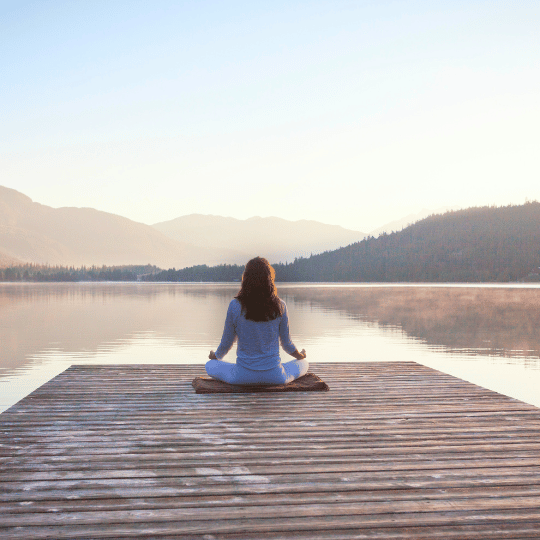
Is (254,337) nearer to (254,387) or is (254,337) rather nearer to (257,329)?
(257,329)

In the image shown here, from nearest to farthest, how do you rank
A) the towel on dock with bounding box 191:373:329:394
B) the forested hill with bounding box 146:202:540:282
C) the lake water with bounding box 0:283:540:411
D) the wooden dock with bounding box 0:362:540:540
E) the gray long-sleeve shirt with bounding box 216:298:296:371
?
1. the wooden dock with bounding box 0:362:540:540
2. the gray long-sleeve shirt with bounding box 216:298:296:371
3. the towel on dock with bounding box 191:373:329:394
4. the lake water with bounding box 0:283:540:411
5. the forested hill with bounding box 146:202:540:282

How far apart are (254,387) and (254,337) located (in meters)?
0.67

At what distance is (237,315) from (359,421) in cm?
173

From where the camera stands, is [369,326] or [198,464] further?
[369,326]

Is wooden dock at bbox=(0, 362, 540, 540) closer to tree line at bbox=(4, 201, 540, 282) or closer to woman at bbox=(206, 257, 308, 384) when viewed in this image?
woman at bbox=(206, 257, 308, 384)

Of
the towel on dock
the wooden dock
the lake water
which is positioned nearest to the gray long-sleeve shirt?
the towel on dock

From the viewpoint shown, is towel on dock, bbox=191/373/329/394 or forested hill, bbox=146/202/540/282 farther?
forested hill, bbox=146/202/540/282

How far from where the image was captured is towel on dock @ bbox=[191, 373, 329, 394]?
600cm

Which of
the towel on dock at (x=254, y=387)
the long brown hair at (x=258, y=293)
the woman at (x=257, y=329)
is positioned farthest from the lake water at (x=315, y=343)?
the long brown hair at (x=258, y=293)

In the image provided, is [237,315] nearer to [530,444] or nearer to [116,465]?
[116,465]

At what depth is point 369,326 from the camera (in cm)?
Answer: 2192

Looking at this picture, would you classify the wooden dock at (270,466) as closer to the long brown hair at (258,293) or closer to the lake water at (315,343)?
the long brown hair at (258,293)

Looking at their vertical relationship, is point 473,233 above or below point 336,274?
above

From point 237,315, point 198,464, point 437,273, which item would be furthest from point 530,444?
point 437,273
